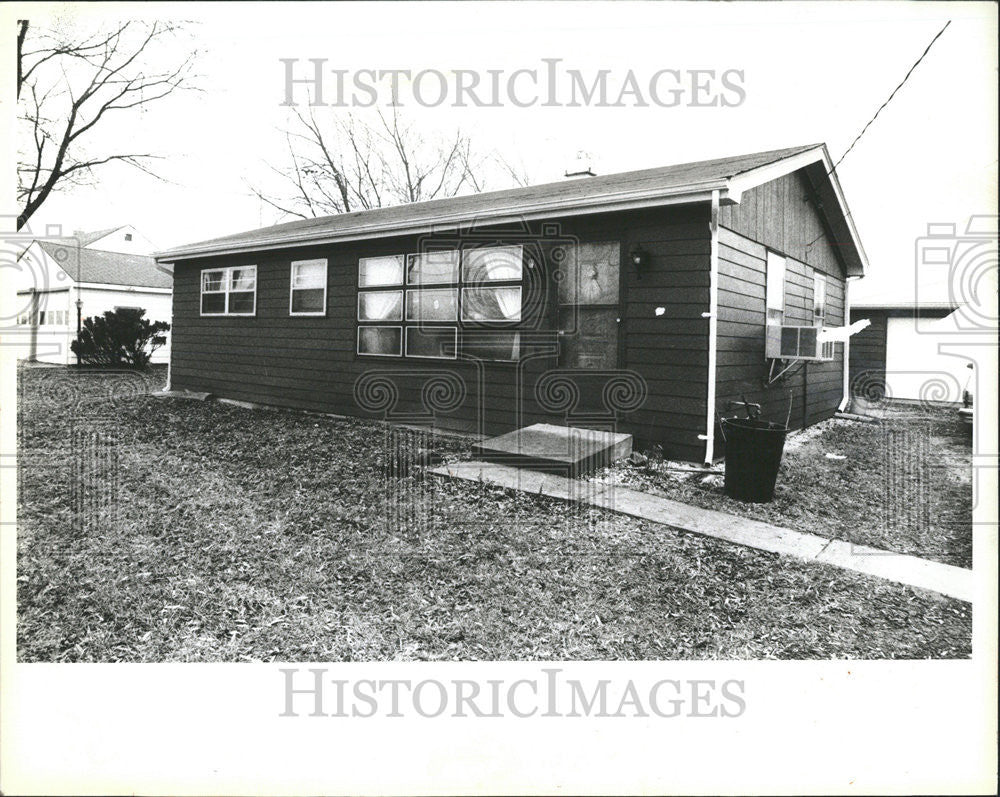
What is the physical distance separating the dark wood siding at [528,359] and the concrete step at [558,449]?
0.43 metres

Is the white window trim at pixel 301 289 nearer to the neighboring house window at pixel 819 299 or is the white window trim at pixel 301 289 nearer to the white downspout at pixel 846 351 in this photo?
the neighboring house window at pixel 819 299

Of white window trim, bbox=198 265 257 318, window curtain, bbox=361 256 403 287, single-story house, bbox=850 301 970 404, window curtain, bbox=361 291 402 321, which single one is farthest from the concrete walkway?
single-story house, bbox=850 301 970 404

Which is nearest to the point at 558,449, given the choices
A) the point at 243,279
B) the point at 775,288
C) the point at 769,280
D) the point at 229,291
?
the point at 769,280

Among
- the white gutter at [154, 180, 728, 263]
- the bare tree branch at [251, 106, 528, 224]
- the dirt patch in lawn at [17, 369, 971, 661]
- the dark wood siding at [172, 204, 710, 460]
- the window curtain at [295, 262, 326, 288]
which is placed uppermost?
the bare tree branch at [251, 106, 528, 224]

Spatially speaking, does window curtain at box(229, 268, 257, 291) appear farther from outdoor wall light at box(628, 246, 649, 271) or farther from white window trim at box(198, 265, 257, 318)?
outdoor wall light at box(628, 246, 649, 271)

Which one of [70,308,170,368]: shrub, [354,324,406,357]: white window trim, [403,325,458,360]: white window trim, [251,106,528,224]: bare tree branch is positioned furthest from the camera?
[251,106,528,224]: bare tree branch

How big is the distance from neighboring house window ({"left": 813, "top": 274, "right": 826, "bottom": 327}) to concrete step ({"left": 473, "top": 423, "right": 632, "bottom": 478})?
496 centimetres

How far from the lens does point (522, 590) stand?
2992 mm

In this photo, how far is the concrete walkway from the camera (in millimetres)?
3279

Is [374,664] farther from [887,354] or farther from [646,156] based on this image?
[887,354]

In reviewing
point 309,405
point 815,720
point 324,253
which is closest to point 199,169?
point 324,253

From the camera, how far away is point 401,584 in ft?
10.00

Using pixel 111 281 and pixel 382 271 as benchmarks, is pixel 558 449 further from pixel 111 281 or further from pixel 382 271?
pixel 111 281

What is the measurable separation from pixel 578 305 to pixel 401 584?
3.91m
